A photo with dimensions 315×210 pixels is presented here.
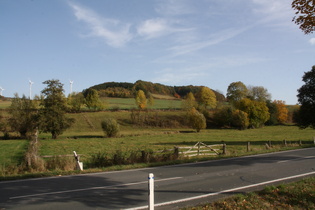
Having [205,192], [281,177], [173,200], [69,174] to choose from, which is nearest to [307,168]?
[281,177]

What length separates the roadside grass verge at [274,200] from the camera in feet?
21.4

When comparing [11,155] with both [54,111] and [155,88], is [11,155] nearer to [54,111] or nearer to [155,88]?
[54,111]

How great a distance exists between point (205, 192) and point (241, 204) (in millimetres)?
1729

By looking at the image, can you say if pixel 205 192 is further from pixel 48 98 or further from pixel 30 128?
pixel 30 128

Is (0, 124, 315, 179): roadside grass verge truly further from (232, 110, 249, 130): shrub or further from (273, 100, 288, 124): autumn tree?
(273, 100, 288, 124): autumn tree

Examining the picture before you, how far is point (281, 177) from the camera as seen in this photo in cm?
1032

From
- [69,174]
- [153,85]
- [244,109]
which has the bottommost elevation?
[69,174]

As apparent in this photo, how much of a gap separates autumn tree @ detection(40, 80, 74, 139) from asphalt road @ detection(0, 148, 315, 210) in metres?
33.4

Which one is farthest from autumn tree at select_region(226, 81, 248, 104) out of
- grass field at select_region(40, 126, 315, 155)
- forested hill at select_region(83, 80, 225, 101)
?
forested hill at select_region(83, 80, 225, 101)

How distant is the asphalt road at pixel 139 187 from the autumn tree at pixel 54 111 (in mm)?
33366

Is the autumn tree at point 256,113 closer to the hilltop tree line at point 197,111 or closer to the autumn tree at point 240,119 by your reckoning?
the hilltop tree line at point 197,111

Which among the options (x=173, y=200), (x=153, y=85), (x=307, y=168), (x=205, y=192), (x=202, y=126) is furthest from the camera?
(x=153, y=85)

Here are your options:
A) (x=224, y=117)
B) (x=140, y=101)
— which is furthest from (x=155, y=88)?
(x=224, y=117)

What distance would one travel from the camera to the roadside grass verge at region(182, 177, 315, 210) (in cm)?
654
